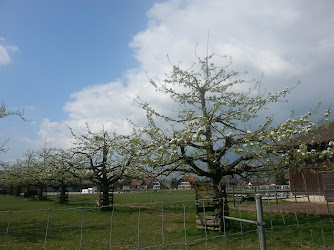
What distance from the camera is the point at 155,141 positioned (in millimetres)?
12539

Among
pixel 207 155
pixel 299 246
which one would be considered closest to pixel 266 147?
pixel 207 155

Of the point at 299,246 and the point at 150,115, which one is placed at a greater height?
the point at 150,115

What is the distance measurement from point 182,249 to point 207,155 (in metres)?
4.36

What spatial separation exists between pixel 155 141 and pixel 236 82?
6.36 meters

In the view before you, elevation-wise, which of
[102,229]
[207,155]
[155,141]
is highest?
[155,141]

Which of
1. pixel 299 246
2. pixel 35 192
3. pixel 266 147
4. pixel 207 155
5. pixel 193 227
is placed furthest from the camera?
pixel 35 192

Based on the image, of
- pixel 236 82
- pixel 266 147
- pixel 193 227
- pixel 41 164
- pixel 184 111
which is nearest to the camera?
pixel 266 147

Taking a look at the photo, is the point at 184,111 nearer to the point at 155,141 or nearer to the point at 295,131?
the point at 155,141

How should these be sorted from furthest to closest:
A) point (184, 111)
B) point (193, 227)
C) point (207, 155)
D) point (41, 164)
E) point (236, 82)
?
1. point (41, 164)
2. point (236, 82)
3. point (184, 111)
4. point (193, 227)
5. point (207, 155)

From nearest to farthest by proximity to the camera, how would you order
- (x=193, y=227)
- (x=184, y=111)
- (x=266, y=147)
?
(x=266, y=147)
(x=193, y=227)
(x=184, y=111)

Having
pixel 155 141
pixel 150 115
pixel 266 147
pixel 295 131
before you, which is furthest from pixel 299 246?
pixel 150 115

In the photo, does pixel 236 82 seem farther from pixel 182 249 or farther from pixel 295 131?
pixel 182 249

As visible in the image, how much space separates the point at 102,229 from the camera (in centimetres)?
1399

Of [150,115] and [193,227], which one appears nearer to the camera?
[193,227]
